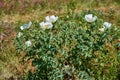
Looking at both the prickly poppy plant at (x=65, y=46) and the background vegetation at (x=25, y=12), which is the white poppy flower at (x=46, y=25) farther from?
the background vegetation at (x=25, y=12)

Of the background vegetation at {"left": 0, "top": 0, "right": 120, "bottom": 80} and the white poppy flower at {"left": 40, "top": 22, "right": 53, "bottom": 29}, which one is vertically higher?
the background vegetation at {"left": 0, "top": 0, "right": 120, "bottom": 80}

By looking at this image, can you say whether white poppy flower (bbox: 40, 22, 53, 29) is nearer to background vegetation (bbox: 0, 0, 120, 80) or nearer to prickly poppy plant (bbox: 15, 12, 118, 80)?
prickly poppy plant (bbox: 15, 12, 118, 80)

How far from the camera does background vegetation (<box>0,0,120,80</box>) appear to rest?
26.0 ft

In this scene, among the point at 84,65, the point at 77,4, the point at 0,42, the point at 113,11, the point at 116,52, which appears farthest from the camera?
the point at 77,4

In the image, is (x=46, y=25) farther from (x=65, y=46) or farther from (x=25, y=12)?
(x=25, y=12)

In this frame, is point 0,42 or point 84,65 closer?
point 84,65

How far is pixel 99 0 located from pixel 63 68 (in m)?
6.83

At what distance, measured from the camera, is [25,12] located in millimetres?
12102

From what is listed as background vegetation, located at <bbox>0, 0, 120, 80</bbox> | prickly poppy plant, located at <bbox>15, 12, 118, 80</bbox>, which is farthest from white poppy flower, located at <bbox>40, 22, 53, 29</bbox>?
background vegetation, located at <bbox>0, 0, 120, 80</bbox>

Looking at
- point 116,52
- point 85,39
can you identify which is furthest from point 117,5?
point 85,39

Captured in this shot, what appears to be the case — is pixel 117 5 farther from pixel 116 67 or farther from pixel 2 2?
pixel 116 67

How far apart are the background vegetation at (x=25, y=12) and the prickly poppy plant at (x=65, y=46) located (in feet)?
4.87

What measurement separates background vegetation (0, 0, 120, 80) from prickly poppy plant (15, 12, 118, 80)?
1.48m

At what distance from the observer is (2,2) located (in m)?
12.5
